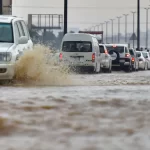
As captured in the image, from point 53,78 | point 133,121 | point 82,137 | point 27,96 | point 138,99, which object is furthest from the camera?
point 53,78

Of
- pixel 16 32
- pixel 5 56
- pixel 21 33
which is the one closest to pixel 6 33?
pixel 16 32

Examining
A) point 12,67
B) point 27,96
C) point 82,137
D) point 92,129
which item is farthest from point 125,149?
point 12,67

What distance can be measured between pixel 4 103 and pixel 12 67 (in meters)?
6.14

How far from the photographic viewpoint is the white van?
2942 cm

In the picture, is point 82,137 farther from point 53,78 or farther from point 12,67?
point 53,78

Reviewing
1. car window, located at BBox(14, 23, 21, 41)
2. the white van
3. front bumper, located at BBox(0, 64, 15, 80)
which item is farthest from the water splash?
the white van

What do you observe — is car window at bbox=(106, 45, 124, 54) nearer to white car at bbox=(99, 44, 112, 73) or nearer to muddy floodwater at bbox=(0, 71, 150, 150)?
white car at bbox=(99, 44, 112, 73)

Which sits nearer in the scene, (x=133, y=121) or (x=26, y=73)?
(x=133, y=121)

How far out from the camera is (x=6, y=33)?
17.1 metres

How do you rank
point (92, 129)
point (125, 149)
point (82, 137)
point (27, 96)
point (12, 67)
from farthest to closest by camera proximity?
point (12, 67), point (27, 96), point (92, 129), point (82, 137), point (125, 149)

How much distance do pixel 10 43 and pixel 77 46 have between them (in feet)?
46.0

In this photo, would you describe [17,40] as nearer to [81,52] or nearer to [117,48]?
[81,52]

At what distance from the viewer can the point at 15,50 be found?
1623 centimetres

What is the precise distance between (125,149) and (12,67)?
10.5m
